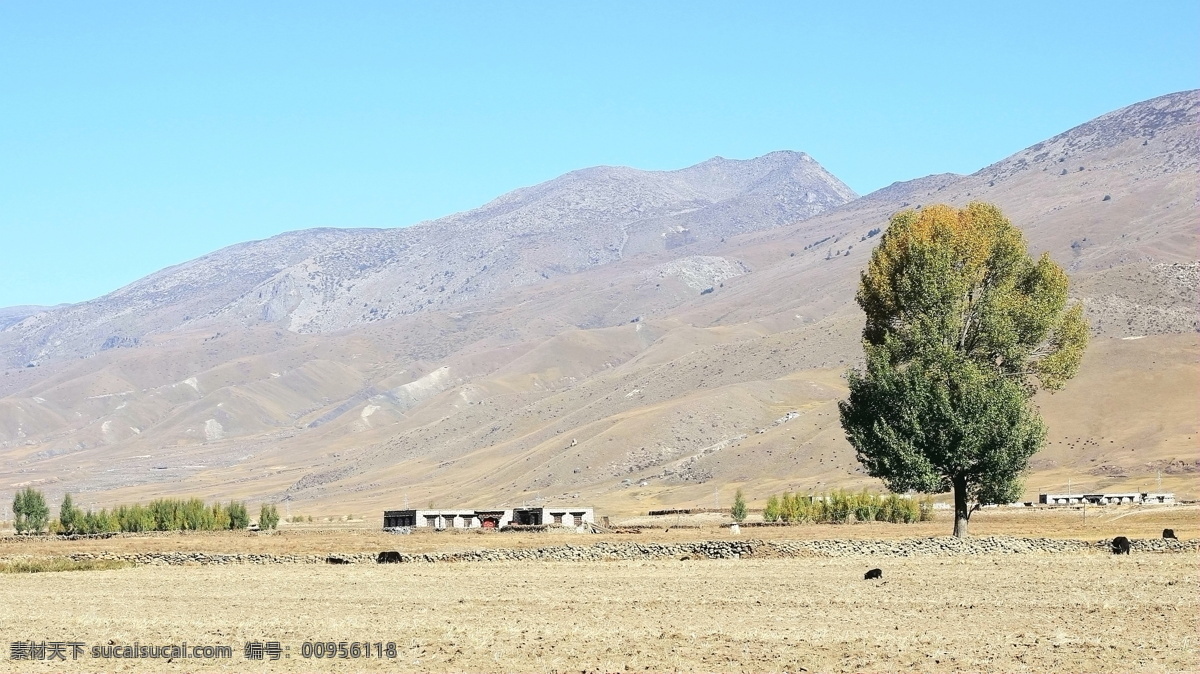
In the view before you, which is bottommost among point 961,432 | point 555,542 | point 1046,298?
point 555,542

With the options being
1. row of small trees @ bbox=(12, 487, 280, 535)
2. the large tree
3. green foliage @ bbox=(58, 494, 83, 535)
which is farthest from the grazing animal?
green foliage @ bbox=(58, 494, 83, 535)

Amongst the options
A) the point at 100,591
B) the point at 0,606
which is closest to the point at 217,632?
the point at 0,606

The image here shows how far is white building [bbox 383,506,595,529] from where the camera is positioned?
10875 cm

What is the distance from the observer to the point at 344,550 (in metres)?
70.8

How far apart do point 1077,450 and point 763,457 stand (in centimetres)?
4386

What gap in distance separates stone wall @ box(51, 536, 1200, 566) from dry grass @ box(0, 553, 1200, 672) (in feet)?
12.0

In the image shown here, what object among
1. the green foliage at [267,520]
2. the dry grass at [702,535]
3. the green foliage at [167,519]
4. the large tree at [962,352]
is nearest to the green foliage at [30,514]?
the green foliage at [167,519]

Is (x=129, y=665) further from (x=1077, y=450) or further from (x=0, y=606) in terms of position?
(x=1077, y=450)

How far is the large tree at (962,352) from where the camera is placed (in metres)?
58.3

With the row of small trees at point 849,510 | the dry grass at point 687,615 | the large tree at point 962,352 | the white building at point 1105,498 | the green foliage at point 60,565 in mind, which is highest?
the large tree at point 962,352

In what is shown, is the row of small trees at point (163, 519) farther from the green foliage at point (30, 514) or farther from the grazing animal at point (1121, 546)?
the grazing animal at point (1121, 546)

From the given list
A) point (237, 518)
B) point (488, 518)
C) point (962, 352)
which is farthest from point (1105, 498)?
point (237, 518)

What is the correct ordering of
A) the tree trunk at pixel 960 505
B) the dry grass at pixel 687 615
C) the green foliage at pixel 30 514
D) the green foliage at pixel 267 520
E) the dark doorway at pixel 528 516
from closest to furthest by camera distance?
the dry grass at pixel 687 615
the tree trunk at pixel 960 505
the dark doorway at pixel 528 516
the green foliage at pixel 267 520
the green foliage at pixel 30 514

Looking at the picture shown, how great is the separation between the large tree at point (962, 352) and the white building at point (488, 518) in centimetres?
5046
